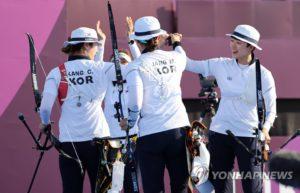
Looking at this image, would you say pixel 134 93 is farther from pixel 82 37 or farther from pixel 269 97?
pixel 269 97

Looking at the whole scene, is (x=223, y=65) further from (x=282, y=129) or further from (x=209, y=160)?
(x=282, y=129)

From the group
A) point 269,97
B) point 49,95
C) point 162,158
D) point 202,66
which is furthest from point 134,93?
point 269,97

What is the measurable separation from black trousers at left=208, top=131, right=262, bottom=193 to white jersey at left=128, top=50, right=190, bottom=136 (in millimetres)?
675

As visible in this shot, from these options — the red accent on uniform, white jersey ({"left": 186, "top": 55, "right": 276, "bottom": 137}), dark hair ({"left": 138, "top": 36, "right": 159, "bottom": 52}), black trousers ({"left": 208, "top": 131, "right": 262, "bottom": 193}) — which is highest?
dark hair ({"left": 138, "top": 36, "right": 159, "bottom": 52})

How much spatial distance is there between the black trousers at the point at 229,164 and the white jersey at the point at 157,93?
2.22 feet

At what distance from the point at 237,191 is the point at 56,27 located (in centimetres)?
297

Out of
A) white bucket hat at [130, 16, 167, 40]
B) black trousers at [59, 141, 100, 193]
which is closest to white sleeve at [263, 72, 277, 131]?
white bucket hat at [130, 16, 167, 40]

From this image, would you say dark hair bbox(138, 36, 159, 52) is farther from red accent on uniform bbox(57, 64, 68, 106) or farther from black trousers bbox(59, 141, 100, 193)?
black trousers bbox(59, 141, 100, 193)

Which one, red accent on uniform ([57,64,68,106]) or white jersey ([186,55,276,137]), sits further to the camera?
white jersey ([186,55,276,137])

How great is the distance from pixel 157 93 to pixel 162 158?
472 millimetres

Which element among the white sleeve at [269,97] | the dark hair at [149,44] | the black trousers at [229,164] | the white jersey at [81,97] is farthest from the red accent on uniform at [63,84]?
the white sleeve at [269,97]

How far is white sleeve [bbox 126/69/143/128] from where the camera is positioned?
453cm

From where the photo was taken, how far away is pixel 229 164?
5.34 meters

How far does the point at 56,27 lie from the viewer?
26.1ft
